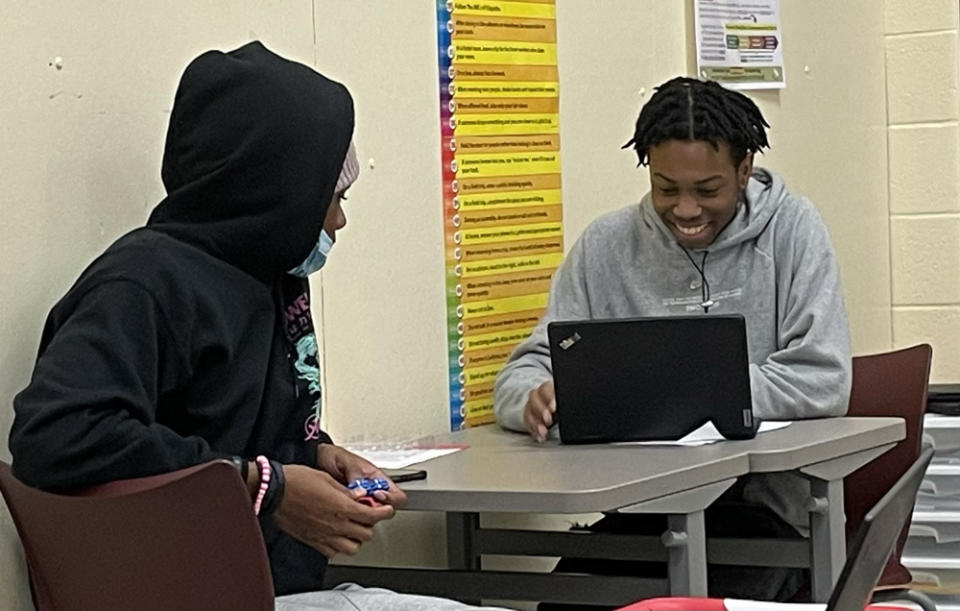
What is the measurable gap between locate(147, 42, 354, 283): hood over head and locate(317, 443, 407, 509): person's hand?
0.98 ft

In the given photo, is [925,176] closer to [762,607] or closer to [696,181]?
[696,181]

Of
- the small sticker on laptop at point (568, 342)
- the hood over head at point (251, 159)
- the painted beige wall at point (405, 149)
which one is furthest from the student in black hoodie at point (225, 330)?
the small sticker on laptop at point (568, 342)

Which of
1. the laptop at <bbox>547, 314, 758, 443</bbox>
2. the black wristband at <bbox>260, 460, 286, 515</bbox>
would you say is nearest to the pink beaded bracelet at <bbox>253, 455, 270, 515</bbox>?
the black wristband at <bbox>260, 460, 286, 515</bbox>

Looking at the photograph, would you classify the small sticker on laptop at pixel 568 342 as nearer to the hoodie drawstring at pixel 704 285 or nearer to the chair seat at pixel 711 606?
the hoodie drawstring at pixel 704 285

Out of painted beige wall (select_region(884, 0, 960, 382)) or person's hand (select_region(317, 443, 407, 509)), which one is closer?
person's hand (select_region(317, 443, 407, 509))

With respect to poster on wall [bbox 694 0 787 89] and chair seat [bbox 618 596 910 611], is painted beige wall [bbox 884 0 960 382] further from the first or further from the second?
chair seat [bbox 618 596 910 611]

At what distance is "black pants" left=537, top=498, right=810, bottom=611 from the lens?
2793mm

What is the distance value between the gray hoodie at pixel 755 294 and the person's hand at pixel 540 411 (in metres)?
0.09

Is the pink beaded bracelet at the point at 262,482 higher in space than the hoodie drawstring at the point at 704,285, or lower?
lower

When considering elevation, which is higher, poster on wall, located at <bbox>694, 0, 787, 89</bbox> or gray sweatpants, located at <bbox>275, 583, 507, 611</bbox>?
poster on wall, located at <bbox>694, 0, 787, 89</bbox>

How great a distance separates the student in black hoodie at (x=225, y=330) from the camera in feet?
6.20

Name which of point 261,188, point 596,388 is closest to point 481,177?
point 596,388

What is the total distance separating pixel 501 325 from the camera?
3180mm

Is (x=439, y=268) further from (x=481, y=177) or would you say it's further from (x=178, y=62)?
(x=178, y=62)
